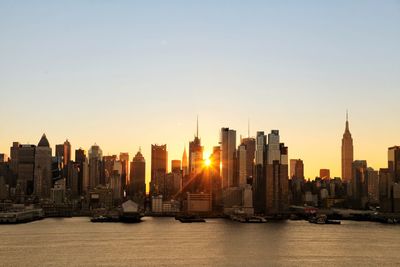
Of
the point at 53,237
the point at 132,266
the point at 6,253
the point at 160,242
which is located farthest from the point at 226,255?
the point at 53,237

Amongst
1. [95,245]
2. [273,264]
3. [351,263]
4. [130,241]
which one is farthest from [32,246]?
[351,263]

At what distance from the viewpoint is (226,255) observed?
86.5 m

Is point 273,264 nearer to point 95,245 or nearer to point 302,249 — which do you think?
point 302,249

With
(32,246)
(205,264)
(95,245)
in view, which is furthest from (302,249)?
(32,246)

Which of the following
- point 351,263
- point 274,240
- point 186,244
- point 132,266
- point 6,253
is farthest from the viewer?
point 274,240

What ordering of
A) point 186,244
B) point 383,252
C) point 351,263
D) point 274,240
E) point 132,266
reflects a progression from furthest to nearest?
1. point 274,240
2. point 186,244
3. point 383,252
4. point 351,263
5. point 132,266

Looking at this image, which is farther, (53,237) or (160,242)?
(53,237)

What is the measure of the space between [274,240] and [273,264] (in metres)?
36.7

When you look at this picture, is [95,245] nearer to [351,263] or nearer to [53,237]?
[53,237]

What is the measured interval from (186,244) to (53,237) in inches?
1138

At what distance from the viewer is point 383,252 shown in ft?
314

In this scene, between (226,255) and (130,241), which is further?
(130,241)

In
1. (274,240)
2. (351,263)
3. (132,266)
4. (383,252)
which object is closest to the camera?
(132,266)

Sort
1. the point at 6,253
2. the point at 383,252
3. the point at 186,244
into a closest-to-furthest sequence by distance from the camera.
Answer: the point at 6,253 < the point at 383,252 < the point at 186,244
